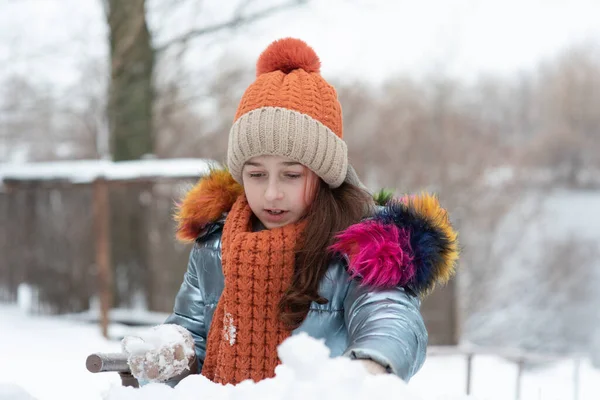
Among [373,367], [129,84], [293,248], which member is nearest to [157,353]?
[293,248]

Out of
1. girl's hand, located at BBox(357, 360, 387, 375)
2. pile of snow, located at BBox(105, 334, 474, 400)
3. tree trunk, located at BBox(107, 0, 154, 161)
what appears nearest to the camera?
pile of snow, located at BBox(105, 334, 474, 400)

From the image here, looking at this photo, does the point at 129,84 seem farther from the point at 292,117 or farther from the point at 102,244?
the point at 292,117

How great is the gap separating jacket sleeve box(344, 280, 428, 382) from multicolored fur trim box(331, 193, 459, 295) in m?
0.04

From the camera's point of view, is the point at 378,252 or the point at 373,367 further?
the point at 378,252

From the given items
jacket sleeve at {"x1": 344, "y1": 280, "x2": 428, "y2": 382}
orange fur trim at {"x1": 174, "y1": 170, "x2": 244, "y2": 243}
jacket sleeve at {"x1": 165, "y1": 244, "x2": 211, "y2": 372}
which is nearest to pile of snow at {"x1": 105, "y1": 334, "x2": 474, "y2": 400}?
jacket sleeve at {"x1": 344, "y1": 280, "x2": 428, "y2": 382}

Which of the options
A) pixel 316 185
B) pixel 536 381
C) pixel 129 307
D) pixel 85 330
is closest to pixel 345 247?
pixel 316 185

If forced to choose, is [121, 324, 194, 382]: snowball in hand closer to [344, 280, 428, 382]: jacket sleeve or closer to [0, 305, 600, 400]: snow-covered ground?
[0, 305, 600, 400]: snow-covered ground

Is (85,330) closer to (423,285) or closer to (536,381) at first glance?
(536,381)

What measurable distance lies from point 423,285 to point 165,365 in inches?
25.0

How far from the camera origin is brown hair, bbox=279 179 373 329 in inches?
61.0

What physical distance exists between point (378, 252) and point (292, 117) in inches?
17.4

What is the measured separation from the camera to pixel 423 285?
4.82ft

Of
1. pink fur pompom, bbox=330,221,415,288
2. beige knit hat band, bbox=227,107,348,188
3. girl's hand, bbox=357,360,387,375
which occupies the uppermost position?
beige knit hat band, bbox=227,107,348,188

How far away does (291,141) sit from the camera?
1.62 metres
